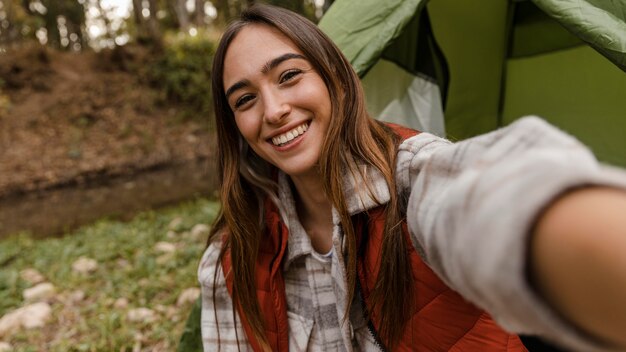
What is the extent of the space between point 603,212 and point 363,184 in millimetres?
712

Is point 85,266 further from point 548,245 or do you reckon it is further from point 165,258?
point 548,245

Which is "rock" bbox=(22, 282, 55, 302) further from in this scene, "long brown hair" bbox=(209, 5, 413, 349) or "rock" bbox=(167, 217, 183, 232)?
"long brown hair" bbox=(209, 5, 413, 349)

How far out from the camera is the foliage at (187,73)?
30.9ft

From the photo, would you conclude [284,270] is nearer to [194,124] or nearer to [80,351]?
[80,351]

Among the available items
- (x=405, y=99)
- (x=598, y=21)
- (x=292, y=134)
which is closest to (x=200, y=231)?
(x=405, y=99)

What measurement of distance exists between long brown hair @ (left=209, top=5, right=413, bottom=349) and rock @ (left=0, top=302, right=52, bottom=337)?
168cm

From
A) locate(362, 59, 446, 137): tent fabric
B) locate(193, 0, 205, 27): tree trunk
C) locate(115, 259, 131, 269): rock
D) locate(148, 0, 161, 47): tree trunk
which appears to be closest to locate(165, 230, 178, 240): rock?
locate(115, 259, 131, 269): rock

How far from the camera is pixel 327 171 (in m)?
1.20

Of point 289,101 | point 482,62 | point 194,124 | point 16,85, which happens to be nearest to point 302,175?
point 289,101

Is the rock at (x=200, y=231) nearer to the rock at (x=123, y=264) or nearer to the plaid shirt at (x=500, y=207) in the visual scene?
the rock at (x=123, y=264)

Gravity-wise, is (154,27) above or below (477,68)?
above

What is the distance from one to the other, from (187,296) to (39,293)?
1131 mm

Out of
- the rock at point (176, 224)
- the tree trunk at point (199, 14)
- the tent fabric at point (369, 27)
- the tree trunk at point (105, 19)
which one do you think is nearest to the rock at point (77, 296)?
the rock at point (176, 224)

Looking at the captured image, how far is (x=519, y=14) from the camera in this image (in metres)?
2.54
